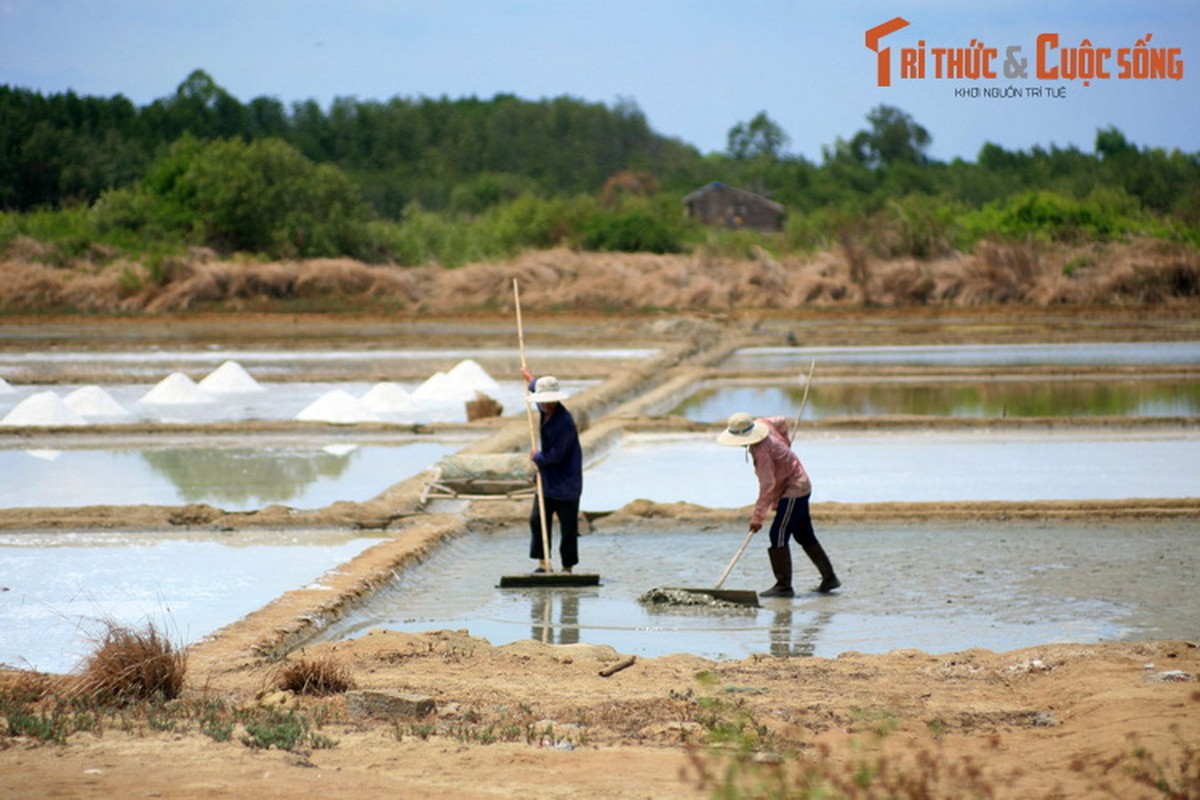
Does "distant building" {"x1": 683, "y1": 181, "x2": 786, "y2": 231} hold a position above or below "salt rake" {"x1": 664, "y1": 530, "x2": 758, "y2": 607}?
above

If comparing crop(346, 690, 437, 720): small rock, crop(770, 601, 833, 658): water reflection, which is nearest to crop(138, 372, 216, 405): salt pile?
crop(770, 601, 833, 658): water reflection

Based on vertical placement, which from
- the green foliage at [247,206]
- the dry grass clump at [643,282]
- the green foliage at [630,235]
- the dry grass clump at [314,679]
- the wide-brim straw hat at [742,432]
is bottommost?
the dry grass clump at [314,679]

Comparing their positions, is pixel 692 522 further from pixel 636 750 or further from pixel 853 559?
pixel 636 750

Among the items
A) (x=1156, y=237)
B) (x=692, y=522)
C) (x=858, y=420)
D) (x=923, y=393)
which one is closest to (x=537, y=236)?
(x=1156, y=237)

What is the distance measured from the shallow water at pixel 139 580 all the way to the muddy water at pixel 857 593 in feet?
1.73

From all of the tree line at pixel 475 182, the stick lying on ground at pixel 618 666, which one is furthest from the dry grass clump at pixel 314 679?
the tree line at pixel 475 182

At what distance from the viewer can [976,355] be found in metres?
19.8

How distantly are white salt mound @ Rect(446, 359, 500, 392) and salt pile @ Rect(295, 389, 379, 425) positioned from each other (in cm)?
220

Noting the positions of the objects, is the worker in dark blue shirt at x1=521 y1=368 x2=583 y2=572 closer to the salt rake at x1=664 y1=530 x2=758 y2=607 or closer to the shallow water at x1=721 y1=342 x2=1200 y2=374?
the salt rake at x1=664 y1=530 x2=758 y2=607

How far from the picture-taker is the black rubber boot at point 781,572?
6695 millimetres

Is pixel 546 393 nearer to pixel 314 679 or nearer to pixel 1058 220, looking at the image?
pixel 314 679

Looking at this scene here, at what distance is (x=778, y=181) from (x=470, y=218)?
1409 cm

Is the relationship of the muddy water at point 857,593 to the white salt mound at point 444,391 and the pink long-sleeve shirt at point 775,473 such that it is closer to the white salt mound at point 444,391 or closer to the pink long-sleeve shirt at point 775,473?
the pink long-sleeve shirt at point 775,473

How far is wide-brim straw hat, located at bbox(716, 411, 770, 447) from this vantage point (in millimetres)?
6617
